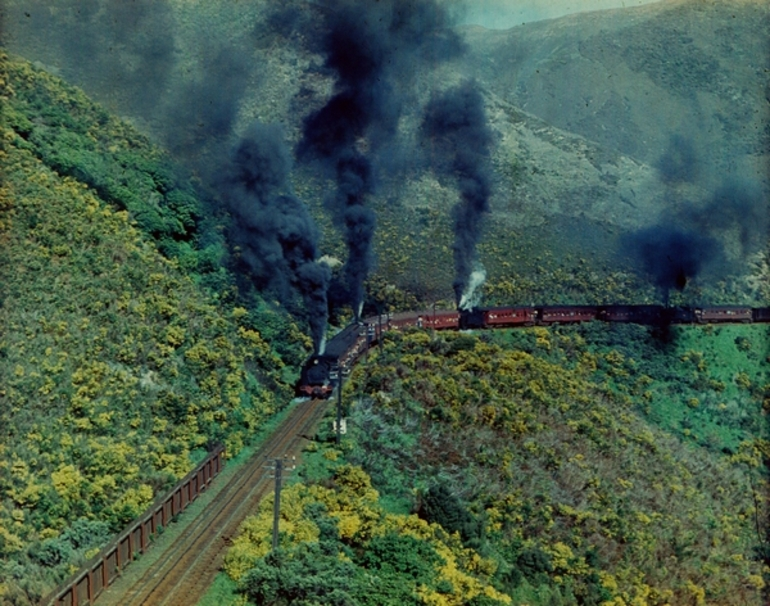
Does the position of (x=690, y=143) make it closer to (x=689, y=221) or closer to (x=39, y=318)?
(x=689, y=221)

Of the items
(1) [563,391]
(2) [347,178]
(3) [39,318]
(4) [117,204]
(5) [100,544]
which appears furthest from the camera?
(2) [347,178]

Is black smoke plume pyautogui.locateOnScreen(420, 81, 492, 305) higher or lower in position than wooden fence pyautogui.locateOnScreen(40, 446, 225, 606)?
higher

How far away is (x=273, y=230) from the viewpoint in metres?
44.7

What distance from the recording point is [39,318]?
1172 inches

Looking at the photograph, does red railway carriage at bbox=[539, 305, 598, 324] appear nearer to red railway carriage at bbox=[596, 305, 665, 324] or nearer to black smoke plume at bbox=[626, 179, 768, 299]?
red railway carriage at bbox=[596, 305, 665, 324]

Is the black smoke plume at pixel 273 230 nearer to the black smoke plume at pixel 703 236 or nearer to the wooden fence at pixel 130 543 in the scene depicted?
the wooden fence at pixel 130 543

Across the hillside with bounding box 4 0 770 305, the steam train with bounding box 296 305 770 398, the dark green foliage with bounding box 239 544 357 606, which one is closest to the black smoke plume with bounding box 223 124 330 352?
the steam train with bounding box 296 305 770 398

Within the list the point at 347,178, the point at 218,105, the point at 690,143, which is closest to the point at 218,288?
the point at 347,178

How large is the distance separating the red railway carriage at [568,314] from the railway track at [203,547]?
26.0 metres

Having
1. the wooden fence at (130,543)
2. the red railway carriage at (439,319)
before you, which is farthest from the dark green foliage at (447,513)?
the red railway carriage at (439,319)

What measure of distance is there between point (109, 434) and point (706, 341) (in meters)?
39.9

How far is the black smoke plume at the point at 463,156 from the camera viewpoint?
56.4 meters

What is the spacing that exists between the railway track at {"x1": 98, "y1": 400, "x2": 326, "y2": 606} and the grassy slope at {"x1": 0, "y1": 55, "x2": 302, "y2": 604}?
149cm

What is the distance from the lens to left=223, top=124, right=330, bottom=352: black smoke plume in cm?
4066
